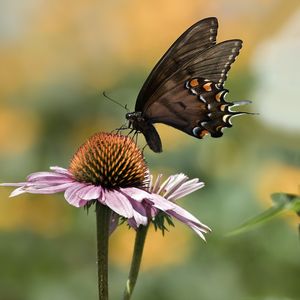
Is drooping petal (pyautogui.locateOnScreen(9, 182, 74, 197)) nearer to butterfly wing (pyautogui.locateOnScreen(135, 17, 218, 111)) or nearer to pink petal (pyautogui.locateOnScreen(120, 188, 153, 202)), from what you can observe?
pink petal (pyautogui.locateOnScreen(120, 188, 153, 202))

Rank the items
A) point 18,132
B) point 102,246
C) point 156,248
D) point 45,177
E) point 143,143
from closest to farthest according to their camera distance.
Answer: point 102,246 < point 45,177 < point 156,248 < point 143,143 < point 18,132

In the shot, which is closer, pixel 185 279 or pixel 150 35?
pixel 185 279

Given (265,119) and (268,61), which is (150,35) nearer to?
(268,61)

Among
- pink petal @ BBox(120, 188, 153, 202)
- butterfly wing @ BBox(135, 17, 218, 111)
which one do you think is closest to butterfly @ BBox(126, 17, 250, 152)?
butterfly wing @ BBox(135, 17, 218, 111)

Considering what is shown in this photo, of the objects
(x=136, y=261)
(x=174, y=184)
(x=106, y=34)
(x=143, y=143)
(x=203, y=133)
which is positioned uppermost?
(x=106, y=34)

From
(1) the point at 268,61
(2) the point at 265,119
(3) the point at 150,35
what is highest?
(3) the point at 150,35

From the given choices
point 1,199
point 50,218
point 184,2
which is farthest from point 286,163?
point 184,2

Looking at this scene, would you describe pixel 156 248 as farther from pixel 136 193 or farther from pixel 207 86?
pixel 136 193

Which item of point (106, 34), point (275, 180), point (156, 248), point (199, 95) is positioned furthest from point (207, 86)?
point (106, 34)
